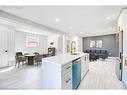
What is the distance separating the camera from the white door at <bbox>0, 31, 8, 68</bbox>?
6.20 m

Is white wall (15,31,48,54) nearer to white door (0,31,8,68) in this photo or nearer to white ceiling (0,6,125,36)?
white door (0,31,8,68)

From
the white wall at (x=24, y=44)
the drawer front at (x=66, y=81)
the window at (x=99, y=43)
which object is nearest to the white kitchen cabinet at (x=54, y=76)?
the drawer front at (x=66, y=81)

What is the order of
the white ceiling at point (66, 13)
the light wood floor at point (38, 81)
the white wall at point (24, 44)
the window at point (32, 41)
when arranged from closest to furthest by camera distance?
1. the light wood floor at point (38, 81)
2. the white ceiling at point (66, 13)
3. the white wall at point (24, 44)
4. the window at point (32, 41)

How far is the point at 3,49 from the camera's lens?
6.32 metres

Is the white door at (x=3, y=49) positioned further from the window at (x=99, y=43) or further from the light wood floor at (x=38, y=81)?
the window at (x=99, y=43)

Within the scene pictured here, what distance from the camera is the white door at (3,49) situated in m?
6.20

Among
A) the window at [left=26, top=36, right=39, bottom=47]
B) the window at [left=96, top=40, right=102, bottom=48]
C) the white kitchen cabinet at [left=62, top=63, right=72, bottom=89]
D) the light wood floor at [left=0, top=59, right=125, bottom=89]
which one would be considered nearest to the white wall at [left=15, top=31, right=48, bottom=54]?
the window at [left=26, top=36, right=39, bottom=47]

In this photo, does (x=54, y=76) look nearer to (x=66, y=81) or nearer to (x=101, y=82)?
(x=66, y=81)

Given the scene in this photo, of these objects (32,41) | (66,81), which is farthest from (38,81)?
(32,41)

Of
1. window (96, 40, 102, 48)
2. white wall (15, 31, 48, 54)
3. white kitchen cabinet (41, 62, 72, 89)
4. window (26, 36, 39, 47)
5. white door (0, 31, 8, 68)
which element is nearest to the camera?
white kitchen cabinet (41, 62, 72, 89)

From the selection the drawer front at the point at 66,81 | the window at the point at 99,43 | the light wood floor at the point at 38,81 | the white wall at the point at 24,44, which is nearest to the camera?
the drawer front at the point at 66,81
